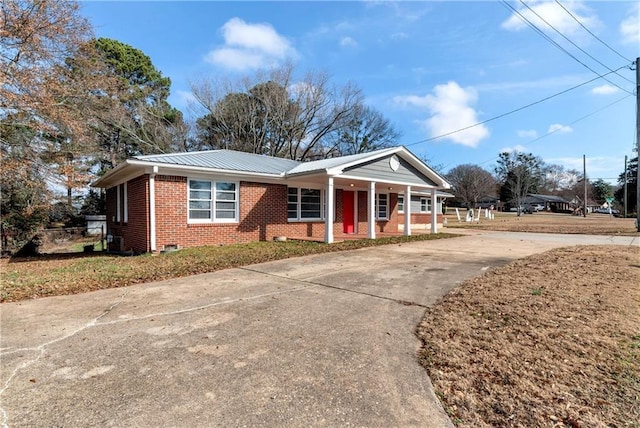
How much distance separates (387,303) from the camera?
514 cm

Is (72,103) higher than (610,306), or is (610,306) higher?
(72,103)

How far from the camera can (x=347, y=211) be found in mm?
16625

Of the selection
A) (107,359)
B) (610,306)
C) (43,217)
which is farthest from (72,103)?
(610,306)

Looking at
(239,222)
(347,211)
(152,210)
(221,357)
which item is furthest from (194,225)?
(221,357)

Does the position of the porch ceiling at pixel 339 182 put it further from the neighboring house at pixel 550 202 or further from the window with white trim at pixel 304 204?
the neighboring house at pixel 550 202

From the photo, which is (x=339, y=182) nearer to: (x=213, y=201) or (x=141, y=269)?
(x=213, y=201)

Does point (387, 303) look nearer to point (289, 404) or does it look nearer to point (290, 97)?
point (289, 404)

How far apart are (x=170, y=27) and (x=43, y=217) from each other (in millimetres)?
10610

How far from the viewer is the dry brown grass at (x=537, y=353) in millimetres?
2418

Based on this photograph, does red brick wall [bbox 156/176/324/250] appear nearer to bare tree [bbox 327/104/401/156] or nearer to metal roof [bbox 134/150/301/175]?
metal roof [bbox 134/150/301/175]

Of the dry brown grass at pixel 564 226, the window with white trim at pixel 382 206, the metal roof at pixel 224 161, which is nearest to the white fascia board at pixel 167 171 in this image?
the metal roof at pixel 224 161

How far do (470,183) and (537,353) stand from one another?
60.7 m

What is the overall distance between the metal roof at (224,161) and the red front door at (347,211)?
10.0 feet

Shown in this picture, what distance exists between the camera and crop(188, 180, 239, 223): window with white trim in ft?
37.2
